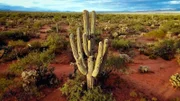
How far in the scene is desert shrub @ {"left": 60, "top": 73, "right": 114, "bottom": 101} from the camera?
7.43m

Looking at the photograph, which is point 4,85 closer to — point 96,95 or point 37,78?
point 37,78

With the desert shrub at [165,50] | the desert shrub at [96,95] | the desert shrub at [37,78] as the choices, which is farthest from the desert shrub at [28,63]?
the desert shrub at [165,50]

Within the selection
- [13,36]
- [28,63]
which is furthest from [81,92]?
[13,36]

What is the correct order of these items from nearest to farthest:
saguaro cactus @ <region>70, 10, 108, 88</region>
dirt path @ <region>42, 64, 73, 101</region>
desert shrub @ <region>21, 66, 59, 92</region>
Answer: saguaro cactus @ <region>70, 10, 108, 88</region>
dirt path @ <region>42, 64, 73, 101</region>
desert shrub @ <region>21, 66, 59, 92</region>

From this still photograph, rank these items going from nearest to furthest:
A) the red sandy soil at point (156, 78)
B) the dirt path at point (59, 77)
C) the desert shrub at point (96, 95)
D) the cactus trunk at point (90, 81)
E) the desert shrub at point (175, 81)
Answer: the desert shrub at point (96, 95), the cactus trunk at point (90, 81), the dirt path at point (59, 77), the red sandy soil at point (156, 78), the desert shrub at point (175, 81)

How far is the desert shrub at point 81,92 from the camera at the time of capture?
292 inches

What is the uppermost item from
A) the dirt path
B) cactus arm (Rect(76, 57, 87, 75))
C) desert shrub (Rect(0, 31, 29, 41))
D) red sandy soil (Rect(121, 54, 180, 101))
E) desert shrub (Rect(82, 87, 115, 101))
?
cactus arm (Rect(76, 57, 87, 75))

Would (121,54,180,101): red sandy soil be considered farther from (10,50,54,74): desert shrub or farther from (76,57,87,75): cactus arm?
(10,50,54,74): desert shrub

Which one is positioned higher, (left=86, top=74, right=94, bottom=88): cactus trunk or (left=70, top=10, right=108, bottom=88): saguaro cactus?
(left=70, top=10, right=108, bottom=88): saguaro cactus

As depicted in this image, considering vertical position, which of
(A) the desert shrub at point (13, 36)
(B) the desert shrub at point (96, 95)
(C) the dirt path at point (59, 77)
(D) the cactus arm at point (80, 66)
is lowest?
(C) the dirt path at point (59, 77)

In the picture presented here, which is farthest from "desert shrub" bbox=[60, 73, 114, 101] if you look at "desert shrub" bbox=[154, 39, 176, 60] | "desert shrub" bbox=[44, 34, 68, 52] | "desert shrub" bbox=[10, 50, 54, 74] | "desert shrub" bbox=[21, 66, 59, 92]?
"desert shrub" bbox=[154, 39, 176, 60]

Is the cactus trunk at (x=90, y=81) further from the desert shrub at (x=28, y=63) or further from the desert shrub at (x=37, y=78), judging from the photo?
the desert shrub at (x=28, y=63)

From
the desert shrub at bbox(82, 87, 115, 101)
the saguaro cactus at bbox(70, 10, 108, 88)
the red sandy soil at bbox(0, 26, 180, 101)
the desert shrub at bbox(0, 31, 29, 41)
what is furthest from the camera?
the desert shrub at bbox(0, 31, 29, 41)

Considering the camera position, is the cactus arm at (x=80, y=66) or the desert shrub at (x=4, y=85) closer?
the cactus arm at (x=80, y=66)
